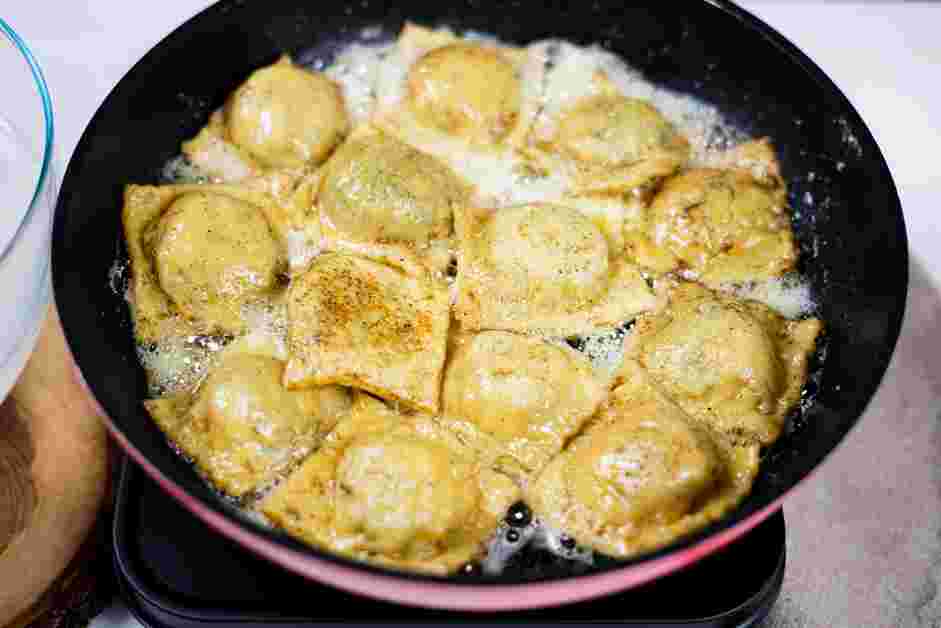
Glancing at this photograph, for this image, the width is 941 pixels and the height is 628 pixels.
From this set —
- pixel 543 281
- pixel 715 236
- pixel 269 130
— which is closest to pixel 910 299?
pixel 715 236

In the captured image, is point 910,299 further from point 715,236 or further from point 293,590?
point 293,590

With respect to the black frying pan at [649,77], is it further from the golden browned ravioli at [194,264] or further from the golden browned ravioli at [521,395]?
the golden browned ravioli at [521,395]

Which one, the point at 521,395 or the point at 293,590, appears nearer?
the point at 293,590

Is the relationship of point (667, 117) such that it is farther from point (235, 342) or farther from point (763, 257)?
point (235, 342)

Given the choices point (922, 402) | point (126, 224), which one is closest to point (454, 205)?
point (126, 224)

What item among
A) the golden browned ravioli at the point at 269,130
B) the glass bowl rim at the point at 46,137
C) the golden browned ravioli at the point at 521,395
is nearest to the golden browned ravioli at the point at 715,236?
the golden browned ravioli at the point at 521,395

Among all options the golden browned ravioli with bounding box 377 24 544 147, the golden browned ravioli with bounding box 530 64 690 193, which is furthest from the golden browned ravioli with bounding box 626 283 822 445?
the golden browned ravioli with bounding box 377 24 544 147
